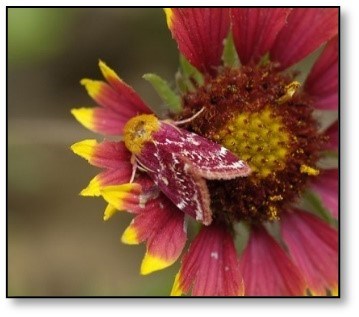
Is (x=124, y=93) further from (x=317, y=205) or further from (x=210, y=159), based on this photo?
(x=317, y=205)

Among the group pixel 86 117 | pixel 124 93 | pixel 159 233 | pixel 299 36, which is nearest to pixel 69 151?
pixel 86 117

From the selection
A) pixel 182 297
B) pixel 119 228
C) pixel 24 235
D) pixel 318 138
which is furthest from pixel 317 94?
pixel 24 235

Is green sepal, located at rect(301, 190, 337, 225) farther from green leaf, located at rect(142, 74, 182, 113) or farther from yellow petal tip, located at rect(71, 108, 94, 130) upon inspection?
yellow petal tip, located at rect(71, 108, 94, 130)

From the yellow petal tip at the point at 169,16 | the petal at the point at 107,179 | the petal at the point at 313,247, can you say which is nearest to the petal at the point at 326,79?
the petal at the point at 313,247

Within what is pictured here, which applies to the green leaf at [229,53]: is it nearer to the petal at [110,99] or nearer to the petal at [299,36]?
the petal at [299,36]
